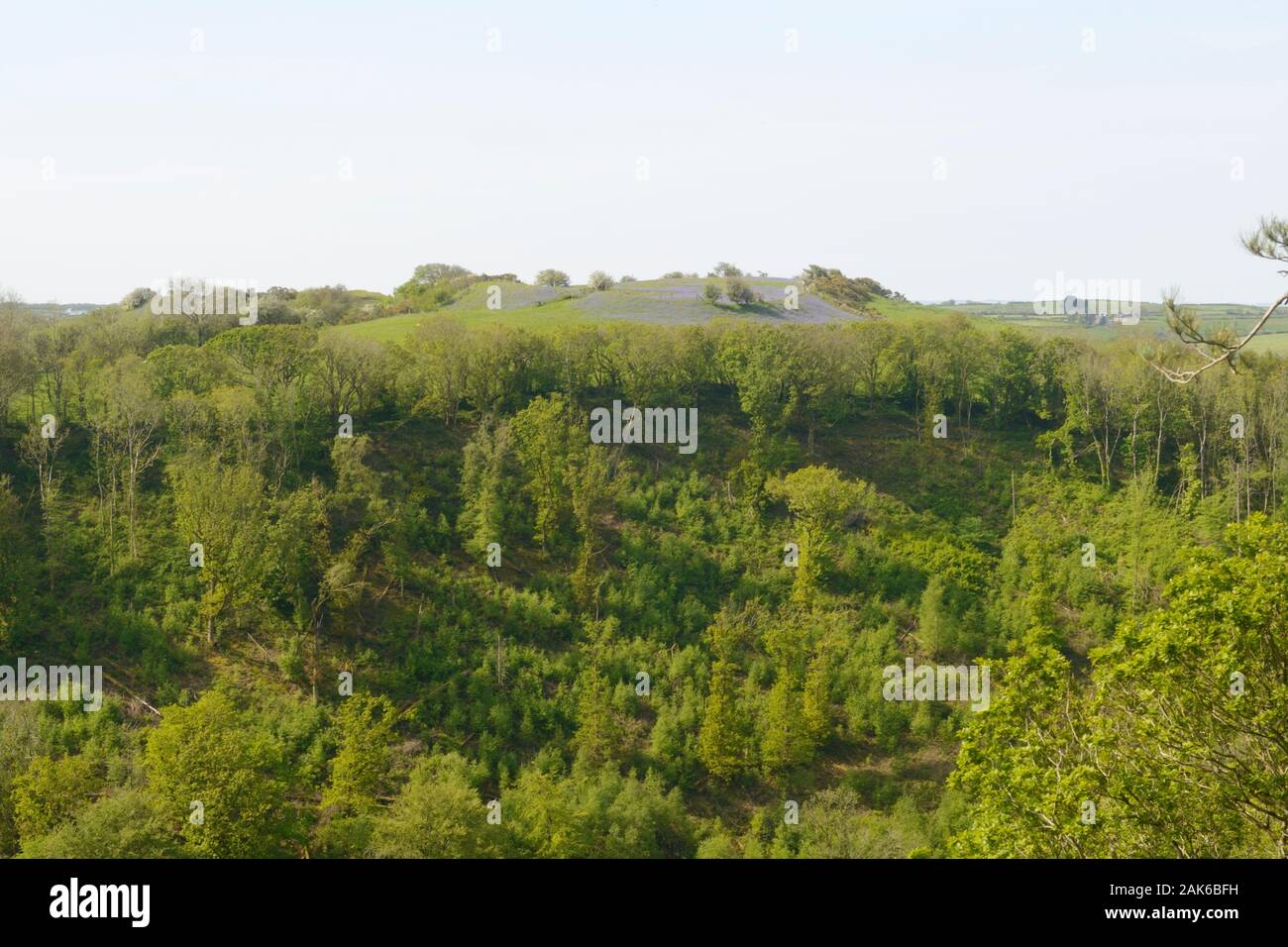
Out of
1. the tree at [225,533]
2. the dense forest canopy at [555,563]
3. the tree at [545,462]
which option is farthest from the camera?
the tree at [545,462]

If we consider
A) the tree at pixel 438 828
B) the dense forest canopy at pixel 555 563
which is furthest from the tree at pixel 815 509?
the tree at pixel 438 828

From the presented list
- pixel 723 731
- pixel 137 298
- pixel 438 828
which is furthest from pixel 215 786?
pixel 137 298

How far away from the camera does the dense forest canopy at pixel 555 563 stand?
1220 inches

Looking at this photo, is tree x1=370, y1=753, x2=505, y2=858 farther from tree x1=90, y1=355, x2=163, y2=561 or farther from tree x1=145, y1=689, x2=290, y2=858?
tree x1=90, y1=355, x2=163, y2=561

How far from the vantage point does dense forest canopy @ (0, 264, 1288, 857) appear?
30984 millimetres

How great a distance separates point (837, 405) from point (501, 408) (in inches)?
674

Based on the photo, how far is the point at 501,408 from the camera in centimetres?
5300

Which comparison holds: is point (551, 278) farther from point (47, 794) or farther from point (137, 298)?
point (47, 794)

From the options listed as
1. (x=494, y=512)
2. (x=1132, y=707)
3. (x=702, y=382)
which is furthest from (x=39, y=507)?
(x=1132, y=707)

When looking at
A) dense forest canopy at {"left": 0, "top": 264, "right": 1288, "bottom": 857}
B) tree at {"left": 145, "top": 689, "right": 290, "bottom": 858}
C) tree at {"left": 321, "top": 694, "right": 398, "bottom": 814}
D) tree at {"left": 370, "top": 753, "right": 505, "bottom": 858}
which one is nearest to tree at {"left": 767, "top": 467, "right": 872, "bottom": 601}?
dense forest canopy at {"left": 0, "top": 264, "right": 1288, "bottom": 857}

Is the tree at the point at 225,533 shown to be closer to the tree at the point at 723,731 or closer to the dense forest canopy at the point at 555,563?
the dense forest canopy at the point at 555,563

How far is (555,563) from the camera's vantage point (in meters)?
45.3
